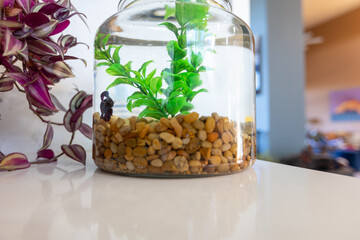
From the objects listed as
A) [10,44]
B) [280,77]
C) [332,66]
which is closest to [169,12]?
[10,44]

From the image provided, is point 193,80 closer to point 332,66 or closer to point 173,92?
point 173,92

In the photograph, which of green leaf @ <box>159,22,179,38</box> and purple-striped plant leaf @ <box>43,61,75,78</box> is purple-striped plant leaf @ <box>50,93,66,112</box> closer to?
purple-striped plant leaf @ <box>43,61,75,78</box>

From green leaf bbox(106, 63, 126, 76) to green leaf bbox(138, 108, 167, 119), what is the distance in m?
0.07

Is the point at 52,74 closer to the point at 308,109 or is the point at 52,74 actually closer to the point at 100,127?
the point at 100,127

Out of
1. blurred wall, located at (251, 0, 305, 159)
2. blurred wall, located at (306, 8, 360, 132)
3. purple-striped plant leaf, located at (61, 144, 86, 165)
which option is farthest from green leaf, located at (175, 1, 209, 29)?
blurred wall, located at (306, 8, 360, 132)

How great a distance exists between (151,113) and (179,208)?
0.20m

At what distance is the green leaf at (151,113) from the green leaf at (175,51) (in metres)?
0.09

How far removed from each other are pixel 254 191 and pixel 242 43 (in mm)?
280

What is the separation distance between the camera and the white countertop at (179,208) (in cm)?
17

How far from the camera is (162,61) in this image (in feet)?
1.35

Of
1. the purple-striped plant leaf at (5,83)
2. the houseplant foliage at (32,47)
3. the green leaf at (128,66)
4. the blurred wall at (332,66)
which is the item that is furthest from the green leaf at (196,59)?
the blurred wall at (332,66)

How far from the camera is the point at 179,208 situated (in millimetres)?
230

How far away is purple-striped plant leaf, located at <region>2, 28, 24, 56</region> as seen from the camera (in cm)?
36

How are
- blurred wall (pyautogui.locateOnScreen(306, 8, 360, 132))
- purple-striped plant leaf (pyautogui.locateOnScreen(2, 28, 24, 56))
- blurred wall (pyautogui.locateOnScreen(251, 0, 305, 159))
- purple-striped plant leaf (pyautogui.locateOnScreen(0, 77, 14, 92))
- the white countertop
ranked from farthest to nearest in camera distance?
blurred wall (pyautogui.locateOnScreen(306, 8, 360, 132))
blurred wall (pyautogui.locateOnScreen(251, 0, 305, 159))
purple-striped plant leaf (pyautogui.locateOnScreen(0, 77, 14, 92))
purple-striped plant leaf (pyautogui.locateOnScreen(2, 28, 24, 56))
the white countertop
